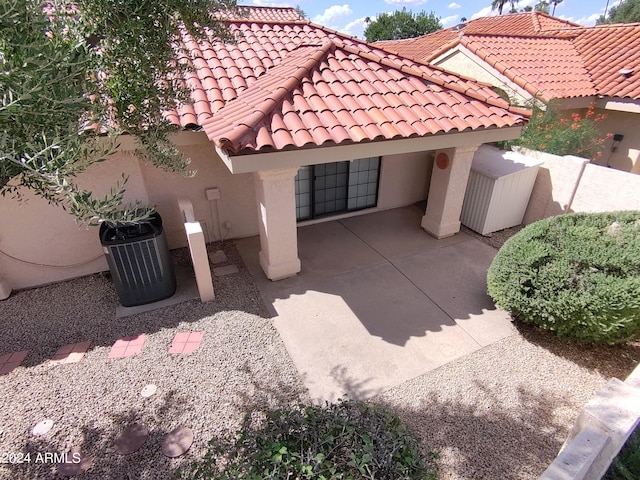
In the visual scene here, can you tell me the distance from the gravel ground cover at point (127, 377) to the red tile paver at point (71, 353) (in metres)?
0.10

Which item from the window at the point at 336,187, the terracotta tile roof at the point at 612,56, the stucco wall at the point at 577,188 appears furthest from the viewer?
the terracotta tile roof at the point at 612,56

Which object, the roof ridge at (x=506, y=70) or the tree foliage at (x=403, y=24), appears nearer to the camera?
the roof ridge at (x=506, y=70)

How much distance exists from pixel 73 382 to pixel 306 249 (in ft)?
15.8

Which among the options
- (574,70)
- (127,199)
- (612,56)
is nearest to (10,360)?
(127,199)

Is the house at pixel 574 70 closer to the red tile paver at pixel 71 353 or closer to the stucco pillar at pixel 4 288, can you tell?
the red tile paver at pixel 71 353

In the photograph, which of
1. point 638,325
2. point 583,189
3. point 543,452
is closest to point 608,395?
point 543,452

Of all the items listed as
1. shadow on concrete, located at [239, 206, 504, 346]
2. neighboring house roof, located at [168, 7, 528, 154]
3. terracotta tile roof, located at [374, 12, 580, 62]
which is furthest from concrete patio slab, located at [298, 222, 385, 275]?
terracotta tile roof, located at [374, 12, 580, 62]

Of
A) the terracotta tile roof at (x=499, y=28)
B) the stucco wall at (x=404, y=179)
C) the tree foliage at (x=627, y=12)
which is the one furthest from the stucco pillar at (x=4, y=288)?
the tree foliage at (x=627, y=12)

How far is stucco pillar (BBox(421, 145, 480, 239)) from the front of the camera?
733 cm

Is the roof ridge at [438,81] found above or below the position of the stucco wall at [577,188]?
above

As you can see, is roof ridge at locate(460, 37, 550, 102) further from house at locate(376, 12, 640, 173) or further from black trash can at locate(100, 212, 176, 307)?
black trash can at locate(100, 212, 176, 307)

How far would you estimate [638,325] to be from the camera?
466 cm

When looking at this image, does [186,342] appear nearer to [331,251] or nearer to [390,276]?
[331,251]

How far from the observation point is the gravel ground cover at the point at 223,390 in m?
3.86
